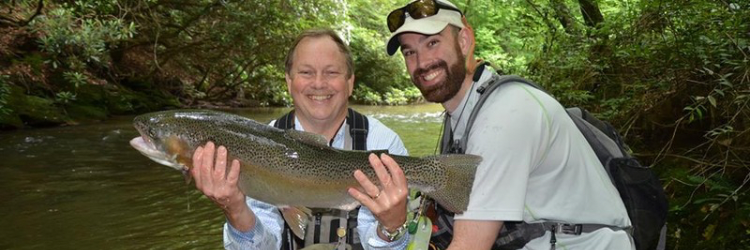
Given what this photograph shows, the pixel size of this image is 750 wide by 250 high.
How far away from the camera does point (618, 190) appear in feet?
9.09

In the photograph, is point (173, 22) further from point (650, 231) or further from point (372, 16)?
point (372, 16)

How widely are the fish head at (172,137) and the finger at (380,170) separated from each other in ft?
2.92

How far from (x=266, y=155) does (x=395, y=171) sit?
0.70 meters

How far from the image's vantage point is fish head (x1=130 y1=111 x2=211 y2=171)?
9.10 ft

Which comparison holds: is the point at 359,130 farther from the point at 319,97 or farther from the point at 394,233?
the point at 394,233

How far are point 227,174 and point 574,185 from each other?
171cm

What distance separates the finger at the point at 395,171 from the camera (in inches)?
99.9

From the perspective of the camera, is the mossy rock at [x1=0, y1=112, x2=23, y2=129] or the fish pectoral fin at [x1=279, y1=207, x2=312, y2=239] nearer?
the fish pectoral fin at [x1=279, y1=207, x2=312, y2=239]

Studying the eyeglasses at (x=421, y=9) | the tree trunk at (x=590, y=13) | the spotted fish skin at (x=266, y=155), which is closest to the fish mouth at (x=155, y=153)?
the spotted fish skin at (x=266, y=155)

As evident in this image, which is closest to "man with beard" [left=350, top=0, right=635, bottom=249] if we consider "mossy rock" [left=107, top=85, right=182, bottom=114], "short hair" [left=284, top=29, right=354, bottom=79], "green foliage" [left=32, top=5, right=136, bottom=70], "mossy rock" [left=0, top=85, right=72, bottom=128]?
"short hair" [left=284, top=29, right=354, bottom=79]

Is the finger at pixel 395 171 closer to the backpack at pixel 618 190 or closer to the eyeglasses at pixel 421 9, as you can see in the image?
the backpack at pixel 618 190

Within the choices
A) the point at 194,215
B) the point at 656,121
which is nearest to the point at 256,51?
the point at 194,215

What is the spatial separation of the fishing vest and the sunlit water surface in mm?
3143

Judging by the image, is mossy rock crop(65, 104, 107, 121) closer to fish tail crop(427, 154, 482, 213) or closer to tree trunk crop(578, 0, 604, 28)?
tree trunk crop(578, 0, 604, 28)
